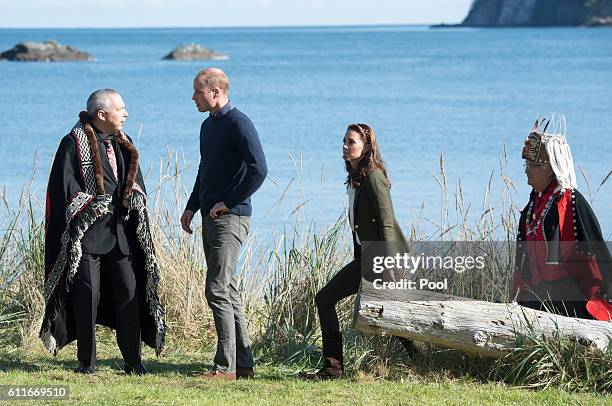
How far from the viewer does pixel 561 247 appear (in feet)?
21.5

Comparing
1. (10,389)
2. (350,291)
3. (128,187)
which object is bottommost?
(10,389)

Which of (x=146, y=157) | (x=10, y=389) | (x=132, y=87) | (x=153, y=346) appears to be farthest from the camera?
(x=132, y=87)

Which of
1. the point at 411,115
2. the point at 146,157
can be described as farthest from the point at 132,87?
the point at 146,157

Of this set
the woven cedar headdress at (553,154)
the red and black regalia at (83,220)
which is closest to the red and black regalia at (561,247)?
the woven cedar headdress at (553,154)

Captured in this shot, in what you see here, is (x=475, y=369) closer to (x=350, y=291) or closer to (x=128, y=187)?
(x=350, y=291)

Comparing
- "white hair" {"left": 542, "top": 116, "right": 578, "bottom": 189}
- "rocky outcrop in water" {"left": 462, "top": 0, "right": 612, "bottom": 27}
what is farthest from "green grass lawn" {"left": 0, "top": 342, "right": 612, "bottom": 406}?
"rocky outcrop in water" {"left": 462, "top": 0, "right": 612, "bottom": 27}

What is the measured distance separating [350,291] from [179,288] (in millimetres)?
1876

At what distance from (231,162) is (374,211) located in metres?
0.89

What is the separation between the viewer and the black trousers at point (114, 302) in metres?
6.93

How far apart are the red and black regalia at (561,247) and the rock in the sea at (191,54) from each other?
264 feet

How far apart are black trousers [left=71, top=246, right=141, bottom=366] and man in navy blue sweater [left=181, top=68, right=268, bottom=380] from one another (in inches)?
21.6

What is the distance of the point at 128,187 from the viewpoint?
6914mm

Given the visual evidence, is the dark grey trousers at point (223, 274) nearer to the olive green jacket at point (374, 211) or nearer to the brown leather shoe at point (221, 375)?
the brown leather shoe at point (221, 375)

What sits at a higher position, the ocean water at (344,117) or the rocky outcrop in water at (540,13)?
the rocky outcrop in water at (540,13)
